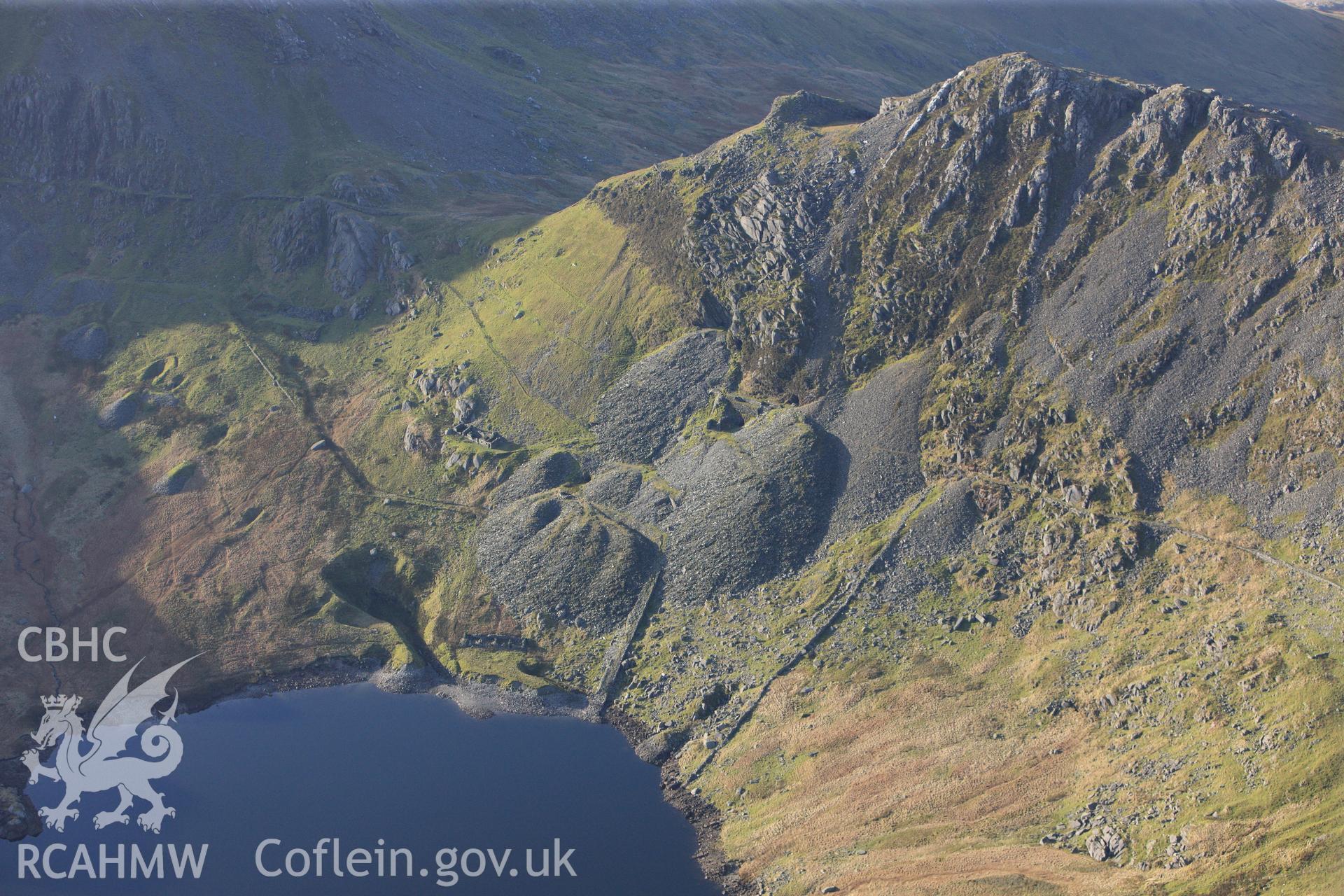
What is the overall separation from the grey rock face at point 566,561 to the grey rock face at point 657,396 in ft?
34.8

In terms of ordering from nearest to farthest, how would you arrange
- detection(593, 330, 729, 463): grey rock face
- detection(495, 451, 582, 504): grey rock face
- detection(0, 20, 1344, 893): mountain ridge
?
detection(0, 20, 1344, 893): mountain ridge < detection(495, 451, 582, 504): grey rock face < detection(593, 330, 729, 463): grey rock face

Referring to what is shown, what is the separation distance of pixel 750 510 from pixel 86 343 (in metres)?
106

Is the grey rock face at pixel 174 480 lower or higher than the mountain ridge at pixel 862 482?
lower

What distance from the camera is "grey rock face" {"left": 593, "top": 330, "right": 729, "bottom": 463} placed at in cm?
11412

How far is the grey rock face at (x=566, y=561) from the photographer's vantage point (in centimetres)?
10094

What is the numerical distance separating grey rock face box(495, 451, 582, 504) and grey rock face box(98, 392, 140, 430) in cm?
5715

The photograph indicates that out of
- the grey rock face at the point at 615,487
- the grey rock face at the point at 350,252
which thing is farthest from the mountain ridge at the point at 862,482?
the grey rock face at the point at 350,252

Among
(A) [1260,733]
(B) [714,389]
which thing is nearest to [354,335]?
(B) [714,389]

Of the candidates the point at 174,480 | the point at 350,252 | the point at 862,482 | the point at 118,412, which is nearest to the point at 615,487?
the point at 862,482

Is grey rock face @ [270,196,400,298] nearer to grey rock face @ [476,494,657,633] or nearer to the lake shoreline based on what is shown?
grey rock face @ [476,494,657,633]

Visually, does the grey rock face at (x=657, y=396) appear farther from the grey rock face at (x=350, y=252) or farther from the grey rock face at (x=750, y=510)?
the grey rock face at (x=350, y=252)

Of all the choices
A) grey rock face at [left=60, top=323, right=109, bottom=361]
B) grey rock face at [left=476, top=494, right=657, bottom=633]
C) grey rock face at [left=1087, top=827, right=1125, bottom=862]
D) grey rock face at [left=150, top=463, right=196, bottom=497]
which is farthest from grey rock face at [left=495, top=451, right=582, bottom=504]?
grey rock face at [left=60, top=323, right=109, bottom=361]

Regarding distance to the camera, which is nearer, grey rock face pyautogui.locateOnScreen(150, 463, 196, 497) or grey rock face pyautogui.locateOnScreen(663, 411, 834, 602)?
grey rock face pyautogui.locateOnScreen(663, 411, 834, 602)

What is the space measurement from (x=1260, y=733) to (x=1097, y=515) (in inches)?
968
